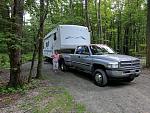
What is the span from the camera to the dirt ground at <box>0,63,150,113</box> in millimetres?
7688

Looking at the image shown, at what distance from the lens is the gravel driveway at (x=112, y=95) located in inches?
303

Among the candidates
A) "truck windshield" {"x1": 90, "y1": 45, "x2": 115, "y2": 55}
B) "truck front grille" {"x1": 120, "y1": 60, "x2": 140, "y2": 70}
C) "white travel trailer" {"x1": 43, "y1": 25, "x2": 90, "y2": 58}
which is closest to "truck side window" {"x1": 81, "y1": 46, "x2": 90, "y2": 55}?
"truck windshield" {"x1": 90, "y1": 45, "x2": 115, "y2": 55}

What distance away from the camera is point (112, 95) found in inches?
370

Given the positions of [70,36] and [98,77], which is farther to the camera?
[70,36]

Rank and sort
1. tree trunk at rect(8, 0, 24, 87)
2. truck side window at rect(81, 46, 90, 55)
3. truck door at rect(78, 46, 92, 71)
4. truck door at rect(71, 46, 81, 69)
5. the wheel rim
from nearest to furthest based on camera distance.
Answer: tree trunk at rect(8, 0, 24, 87) → the wheel rim → truck door at rect(78, 46, 92, 71) → truck side window at rect(81, 46, 90, 55) → truck door at rect(71, 46, 81, 69)

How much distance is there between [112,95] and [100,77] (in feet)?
6.53

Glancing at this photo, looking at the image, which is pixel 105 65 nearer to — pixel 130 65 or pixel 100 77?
pixel 100 77

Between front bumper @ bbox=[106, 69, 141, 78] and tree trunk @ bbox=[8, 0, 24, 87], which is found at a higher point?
tree trunk @ bbox=[8, 0, 24, 87]

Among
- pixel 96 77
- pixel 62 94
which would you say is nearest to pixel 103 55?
pixel 96 77

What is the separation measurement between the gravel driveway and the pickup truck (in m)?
0.45

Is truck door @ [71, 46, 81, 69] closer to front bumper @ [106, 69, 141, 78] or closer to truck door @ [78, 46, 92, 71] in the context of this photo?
truck door @ [78, 46, 92, 71]

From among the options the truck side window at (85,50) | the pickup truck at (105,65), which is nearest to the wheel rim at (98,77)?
the pickup truck at (105,65)

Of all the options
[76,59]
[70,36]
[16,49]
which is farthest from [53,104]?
[70,36]

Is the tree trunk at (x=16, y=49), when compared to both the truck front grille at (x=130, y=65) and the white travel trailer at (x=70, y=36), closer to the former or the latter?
the truck front grille at (x=130, y=65)
